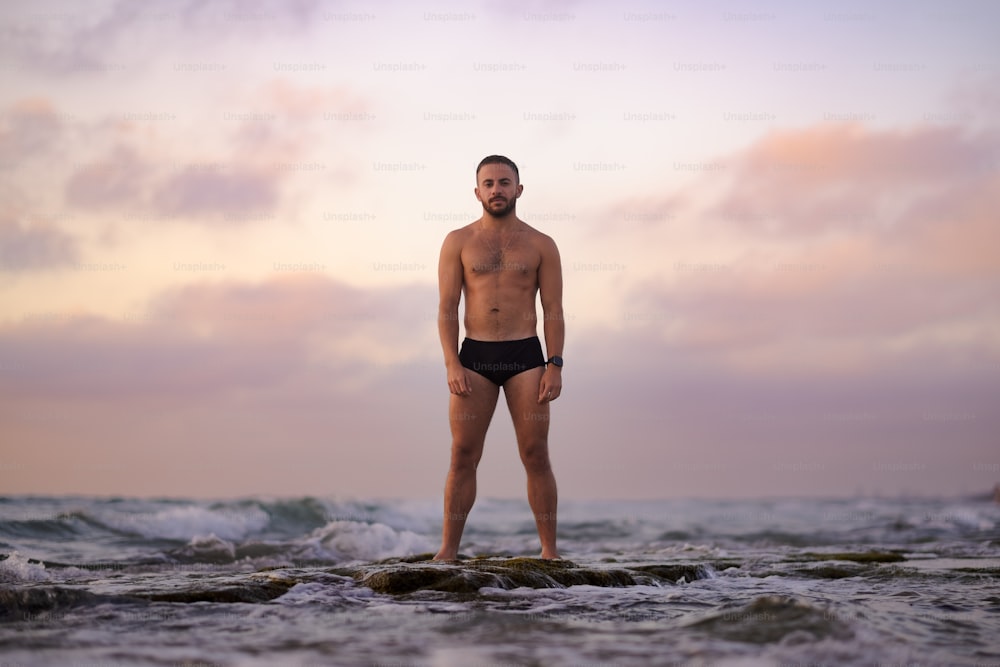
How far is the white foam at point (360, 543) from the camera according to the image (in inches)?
484

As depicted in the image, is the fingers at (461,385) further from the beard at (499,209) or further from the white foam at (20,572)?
the white foam at (20,572)

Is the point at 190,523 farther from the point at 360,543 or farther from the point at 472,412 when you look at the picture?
the point at 472,412

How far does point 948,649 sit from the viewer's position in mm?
4102

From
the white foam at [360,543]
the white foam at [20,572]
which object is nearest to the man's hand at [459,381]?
the white foam at [20,572]

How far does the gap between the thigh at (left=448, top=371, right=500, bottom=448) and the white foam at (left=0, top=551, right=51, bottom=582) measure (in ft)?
12.2

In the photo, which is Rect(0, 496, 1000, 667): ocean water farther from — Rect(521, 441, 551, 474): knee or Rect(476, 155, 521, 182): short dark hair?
Rect(476, 155, 521, 182): short dark hair

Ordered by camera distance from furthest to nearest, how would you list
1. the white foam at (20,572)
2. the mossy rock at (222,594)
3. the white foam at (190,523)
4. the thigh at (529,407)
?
the white foam at (190,523), the white foam at (20,572), the thigh at (529,407), the mossy rock at (222,594)

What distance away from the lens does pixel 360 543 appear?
12.7m

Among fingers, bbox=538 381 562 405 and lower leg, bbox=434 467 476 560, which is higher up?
fingers, bbox=538 381 562 405

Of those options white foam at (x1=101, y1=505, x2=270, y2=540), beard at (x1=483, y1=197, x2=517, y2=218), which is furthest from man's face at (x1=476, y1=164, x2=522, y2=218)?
white foam at (x1=101, y1=505, x2=270, y2=540)

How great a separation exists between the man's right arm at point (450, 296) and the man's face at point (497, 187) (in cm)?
37

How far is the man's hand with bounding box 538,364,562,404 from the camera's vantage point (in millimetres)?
6941

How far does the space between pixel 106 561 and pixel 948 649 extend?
911 cm

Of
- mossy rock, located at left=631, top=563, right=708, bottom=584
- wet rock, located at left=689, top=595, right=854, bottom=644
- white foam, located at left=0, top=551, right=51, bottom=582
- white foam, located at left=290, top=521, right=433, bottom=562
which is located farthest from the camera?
white foam, located at left=290, top=521, right=433, bottom=562
